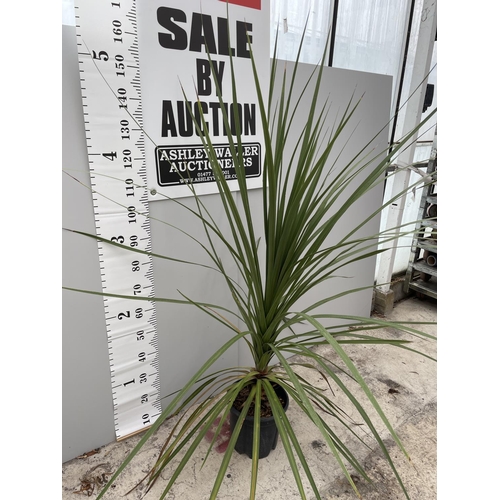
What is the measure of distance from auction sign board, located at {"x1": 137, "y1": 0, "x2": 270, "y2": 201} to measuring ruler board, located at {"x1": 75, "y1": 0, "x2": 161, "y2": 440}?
0.15 feet

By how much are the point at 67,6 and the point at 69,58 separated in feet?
0.56

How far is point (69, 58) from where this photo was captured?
3.01 feet

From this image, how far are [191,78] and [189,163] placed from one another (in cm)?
27

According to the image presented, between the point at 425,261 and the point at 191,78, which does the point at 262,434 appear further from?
the point at 425,261

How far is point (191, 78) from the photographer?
43.9 inches

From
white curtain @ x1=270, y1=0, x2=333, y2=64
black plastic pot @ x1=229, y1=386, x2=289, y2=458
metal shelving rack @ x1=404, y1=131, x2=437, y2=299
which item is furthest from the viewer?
metal shelving rack @ x1=404, y1=131, x2=437, y2=299

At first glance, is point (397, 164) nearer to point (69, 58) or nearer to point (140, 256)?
point (140, 256)

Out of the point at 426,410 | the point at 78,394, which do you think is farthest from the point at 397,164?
the point at 78,394

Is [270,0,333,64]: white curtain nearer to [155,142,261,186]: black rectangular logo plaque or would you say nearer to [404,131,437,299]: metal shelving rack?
[155,142,261,186]: black rectangular logo plaque

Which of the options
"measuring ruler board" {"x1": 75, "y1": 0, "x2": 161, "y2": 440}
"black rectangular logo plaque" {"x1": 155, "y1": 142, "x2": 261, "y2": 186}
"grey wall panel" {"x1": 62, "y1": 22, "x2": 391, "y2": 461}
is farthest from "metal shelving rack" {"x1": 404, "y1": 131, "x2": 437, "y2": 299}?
"measuring ruler board" {"x1": 75, "y1": 0, "x2": 161, "y2": 440}

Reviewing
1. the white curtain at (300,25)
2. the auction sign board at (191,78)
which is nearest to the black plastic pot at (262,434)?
the auction sign board at (191,78)

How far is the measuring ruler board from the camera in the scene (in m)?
0.95

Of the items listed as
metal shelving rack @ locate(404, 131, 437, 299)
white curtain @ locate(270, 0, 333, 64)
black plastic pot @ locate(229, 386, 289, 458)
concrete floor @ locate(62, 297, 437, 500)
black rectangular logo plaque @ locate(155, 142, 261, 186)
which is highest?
white curtain @ locate(270, 0, 333, 64)

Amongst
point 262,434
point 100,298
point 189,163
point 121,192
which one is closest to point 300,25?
point 189,163
